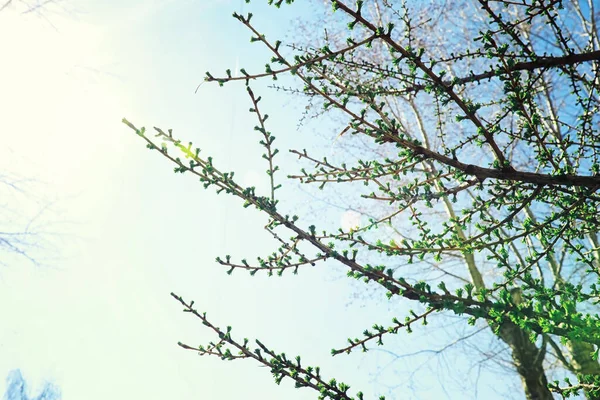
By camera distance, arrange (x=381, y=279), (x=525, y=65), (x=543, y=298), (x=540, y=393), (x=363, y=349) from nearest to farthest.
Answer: (x=525, y=65), (x=381, y=279), (x=363, y=349), (x=543, y=298), (x=540, y=393)

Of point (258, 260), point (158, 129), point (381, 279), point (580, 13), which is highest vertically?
point (580, 13)

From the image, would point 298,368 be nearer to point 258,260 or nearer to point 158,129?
point 258,260

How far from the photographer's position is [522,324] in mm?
1700

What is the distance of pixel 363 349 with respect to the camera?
1.96 m

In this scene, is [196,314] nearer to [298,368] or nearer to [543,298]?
[298,368]

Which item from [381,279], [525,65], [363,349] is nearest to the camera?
[525,65]

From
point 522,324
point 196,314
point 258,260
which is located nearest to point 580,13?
point 522,324

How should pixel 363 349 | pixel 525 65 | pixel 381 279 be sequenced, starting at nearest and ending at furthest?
pixel 525 65 → pixel 381 279 → pixel 363 349

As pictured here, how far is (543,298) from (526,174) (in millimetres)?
834

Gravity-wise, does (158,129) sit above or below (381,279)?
above

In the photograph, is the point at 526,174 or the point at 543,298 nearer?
the point at 526,174

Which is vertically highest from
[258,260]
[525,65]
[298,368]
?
[525,65]

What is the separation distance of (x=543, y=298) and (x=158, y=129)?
2.17 m

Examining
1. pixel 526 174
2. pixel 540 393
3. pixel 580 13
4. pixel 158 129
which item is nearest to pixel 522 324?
pixel 526 174
